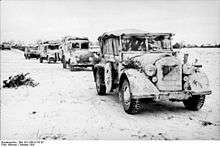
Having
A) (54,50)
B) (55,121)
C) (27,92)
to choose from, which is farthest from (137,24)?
(54,50)

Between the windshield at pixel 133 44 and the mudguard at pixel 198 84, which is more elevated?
the windshield at pixel 133 44

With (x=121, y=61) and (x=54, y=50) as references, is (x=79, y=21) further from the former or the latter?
(x=54, y=50)

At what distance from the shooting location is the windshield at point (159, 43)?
6.58m

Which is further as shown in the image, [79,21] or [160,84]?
[79,21]

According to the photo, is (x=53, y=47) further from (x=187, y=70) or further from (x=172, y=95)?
(x=172, y=95)

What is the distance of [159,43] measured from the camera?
6.63 metres

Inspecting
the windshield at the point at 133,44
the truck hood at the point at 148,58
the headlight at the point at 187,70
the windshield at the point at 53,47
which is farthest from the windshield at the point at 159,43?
the windshield at the point at 53,47

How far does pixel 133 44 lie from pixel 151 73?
43.8 inches

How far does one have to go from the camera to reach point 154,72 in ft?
18.4

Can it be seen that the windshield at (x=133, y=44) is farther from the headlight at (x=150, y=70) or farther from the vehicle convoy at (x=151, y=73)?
the headlight at (x=150, y=70)

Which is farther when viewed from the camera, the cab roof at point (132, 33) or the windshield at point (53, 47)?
the windshield at point (53, 47)

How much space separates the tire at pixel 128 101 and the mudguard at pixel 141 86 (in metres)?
0.15

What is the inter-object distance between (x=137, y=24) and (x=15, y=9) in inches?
91.1

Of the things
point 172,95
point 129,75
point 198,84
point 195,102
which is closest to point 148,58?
point 129,75
